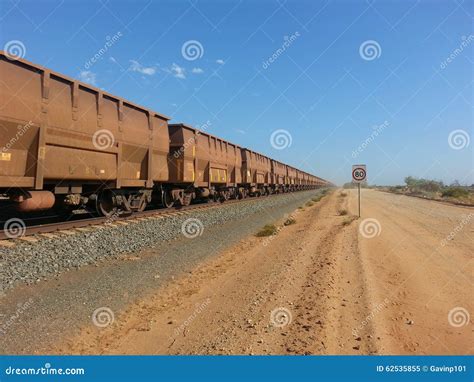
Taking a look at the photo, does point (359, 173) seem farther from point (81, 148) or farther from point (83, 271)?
point (83, 271)

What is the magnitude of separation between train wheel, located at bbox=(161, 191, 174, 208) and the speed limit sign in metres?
8.53

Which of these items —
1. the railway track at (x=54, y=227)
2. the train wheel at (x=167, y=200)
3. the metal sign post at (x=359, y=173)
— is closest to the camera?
the railway track at (x=54, y=227)

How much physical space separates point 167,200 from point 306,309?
1129 centimetres

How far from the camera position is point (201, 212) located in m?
15.1

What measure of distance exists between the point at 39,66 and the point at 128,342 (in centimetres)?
654

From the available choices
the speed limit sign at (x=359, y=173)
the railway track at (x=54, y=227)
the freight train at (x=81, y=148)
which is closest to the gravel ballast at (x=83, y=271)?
the railway track at (x=54, y=227)

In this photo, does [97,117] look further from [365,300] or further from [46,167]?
[365,300]

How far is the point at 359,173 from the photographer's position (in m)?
16.6

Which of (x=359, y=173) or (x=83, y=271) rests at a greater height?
(x=359, y=173)

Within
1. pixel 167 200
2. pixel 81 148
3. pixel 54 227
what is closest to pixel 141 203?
pixel 167 200

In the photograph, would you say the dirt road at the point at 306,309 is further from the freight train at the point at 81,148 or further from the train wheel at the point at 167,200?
the train wheel at the point at 167,200

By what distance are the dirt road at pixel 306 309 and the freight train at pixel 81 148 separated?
4285 millimetres

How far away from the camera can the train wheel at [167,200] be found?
590 inches

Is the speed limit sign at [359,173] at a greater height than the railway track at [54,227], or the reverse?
the speed limit sign at [359,173]
